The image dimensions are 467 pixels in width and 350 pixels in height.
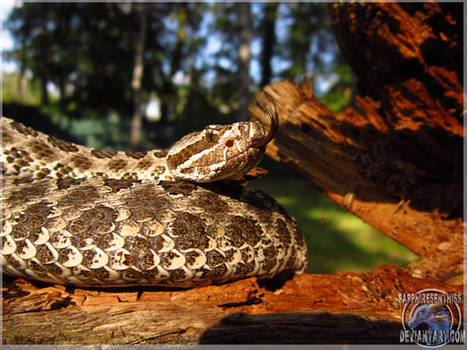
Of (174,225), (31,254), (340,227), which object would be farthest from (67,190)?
(340,227)

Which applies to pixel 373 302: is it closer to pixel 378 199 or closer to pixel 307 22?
pixel 378 199

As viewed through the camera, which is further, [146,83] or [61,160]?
[146,83]

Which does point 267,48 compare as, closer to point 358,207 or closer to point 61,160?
point 358,207

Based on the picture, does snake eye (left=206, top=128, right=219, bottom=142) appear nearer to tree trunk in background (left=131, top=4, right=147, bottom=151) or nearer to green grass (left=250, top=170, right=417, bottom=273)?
green grass (left=250, top=170, right=417, bottom=273)

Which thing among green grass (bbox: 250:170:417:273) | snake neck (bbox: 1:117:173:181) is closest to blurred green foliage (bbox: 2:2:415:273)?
green grass (bbox: 250:170:417:273)

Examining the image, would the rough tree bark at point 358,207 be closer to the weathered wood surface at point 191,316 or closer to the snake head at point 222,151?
the weathered wood surface at point 191,316

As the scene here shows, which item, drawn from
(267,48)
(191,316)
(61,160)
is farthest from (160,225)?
(267,48)
